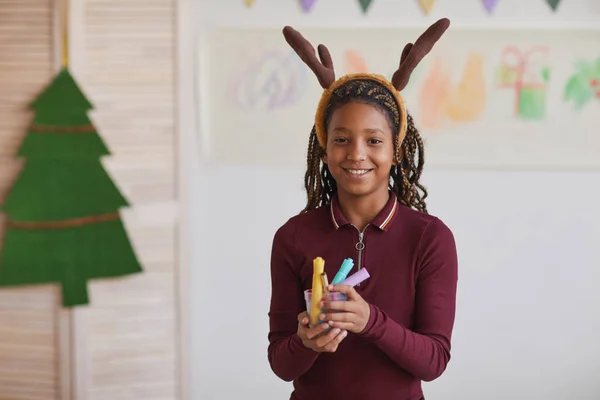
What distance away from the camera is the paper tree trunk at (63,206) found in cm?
266

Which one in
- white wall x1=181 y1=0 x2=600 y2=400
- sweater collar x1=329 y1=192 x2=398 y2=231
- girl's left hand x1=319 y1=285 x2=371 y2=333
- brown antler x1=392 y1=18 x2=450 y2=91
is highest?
brown antler x1=392 y1=18 x2=450 y2=91

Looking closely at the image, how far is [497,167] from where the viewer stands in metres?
2.97

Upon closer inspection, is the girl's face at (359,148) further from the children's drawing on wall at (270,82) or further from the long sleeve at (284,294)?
the children's drawing on wall at (270,82)

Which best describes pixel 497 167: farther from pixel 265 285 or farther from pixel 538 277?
pixel 265 285

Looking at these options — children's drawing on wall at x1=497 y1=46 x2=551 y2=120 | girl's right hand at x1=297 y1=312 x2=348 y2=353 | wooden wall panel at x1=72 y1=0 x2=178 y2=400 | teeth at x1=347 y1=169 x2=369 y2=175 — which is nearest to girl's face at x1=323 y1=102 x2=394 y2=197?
teeth at x1=347 y1=169 x2=369 y2=175

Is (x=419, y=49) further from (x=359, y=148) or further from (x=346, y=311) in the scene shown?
(x=346, y=311)

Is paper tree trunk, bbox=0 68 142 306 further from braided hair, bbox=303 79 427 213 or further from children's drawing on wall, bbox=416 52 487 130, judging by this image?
braided hair, bbox=303 79 427 213

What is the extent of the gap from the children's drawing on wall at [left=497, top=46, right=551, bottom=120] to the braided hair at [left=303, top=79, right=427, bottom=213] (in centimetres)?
168

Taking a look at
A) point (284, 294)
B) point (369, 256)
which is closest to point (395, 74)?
point (369, 256)

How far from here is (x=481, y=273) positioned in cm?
300

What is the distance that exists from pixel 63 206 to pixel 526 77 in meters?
1.82

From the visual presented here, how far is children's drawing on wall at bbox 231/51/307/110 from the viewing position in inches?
115

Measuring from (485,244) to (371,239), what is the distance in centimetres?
188

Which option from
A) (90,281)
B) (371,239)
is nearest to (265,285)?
(90,281)
